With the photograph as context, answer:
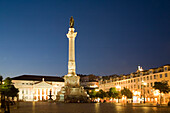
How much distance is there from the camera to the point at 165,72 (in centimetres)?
8319

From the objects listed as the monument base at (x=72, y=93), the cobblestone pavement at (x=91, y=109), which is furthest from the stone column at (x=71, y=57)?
the cobblestone pavement at (x=91, y=109)

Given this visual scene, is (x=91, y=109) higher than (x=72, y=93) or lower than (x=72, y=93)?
higher

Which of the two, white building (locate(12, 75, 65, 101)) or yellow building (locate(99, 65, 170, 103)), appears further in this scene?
white building (locate(12, 75, 65, 101))

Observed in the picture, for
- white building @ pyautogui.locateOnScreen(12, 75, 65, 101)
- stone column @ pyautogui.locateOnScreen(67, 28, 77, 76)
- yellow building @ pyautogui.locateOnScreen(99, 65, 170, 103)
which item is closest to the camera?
yellow building @ pyautogui.locateOnScreen(99, 65, 170, 103)

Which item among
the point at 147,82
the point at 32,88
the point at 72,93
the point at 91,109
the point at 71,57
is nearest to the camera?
the point at 91,109

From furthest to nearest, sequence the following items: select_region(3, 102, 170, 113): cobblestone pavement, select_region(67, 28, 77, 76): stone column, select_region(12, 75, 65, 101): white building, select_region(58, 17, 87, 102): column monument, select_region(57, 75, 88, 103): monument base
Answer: select_region(12, 75, 65, 101): white building, select_region(67, 28, 77, 76): stone column, select_region(58, 17, 87, 102): column monument, select_region(57, 75, 88, 103): monument base, select_region(3, 102, 170, 113): cobblestone pavement

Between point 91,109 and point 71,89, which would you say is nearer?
point 91,109

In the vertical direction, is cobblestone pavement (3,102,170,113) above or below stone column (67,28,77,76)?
below

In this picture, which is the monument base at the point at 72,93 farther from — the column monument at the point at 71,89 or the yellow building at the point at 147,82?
the yellow building at the point at 147,82

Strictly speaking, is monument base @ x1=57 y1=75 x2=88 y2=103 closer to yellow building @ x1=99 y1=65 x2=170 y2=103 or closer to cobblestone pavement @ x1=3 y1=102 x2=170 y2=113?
yellow building @ x1=99 y1=65 x2=170 y2=103

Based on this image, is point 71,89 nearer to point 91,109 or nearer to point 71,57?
point 71,57

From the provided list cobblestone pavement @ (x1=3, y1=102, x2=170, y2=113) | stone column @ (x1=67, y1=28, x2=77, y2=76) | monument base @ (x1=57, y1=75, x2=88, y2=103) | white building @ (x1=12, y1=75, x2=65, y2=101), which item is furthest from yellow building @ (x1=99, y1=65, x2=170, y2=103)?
white building @ (x1=12, y1=75, x2=65, y2=101)

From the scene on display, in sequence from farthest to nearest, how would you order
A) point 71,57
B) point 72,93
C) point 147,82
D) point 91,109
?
point 71,57, point 147,82, point 72,93, point 91,109

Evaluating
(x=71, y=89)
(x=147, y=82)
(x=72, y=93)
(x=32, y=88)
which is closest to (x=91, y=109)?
(x=72, y=93)
